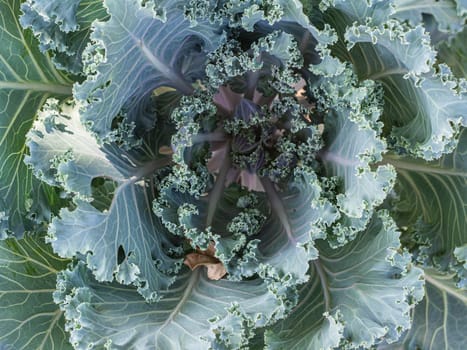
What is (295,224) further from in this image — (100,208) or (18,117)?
(18,117)

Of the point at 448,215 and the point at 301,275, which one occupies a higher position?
the point at 301,275

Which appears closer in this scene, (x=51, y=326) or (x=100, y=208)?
(x=100, y=208)

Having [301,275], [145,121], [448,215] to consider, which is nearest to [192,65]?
[145,121]

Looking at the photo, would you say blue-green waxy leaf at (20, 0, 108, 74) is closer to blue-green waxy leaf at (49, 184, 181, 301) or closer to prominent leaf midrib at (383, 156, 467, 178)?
blue-green waxy leaf at (49, 184, 181, 301)

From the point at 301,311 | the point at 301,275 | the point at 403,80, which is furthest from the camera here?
the point at 301,311

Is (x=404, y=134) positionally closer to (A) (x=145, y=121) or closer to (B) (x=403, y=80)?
(B) (x=403, y=80)

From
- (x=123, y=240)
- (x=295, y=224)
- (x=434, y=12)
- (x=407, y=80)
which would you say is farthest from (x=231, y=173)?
(x=434, y=12)

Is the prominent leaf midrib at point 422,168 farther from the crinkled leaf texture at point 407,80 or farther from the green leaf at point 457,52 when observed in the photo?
the green leaf at point 457,52

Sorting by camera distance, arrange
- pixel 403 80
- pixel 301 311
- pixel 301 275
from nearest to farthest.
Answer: pixel 301 275 → pixel 403 80 → pixel 301 311

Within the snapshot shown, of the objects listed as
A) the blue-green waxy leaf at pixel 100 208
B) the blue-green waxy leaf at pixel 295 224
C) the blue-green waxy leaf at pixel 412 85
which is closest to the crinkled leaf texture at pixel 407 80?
the blue-green waxy leaf at pixel 412 85
